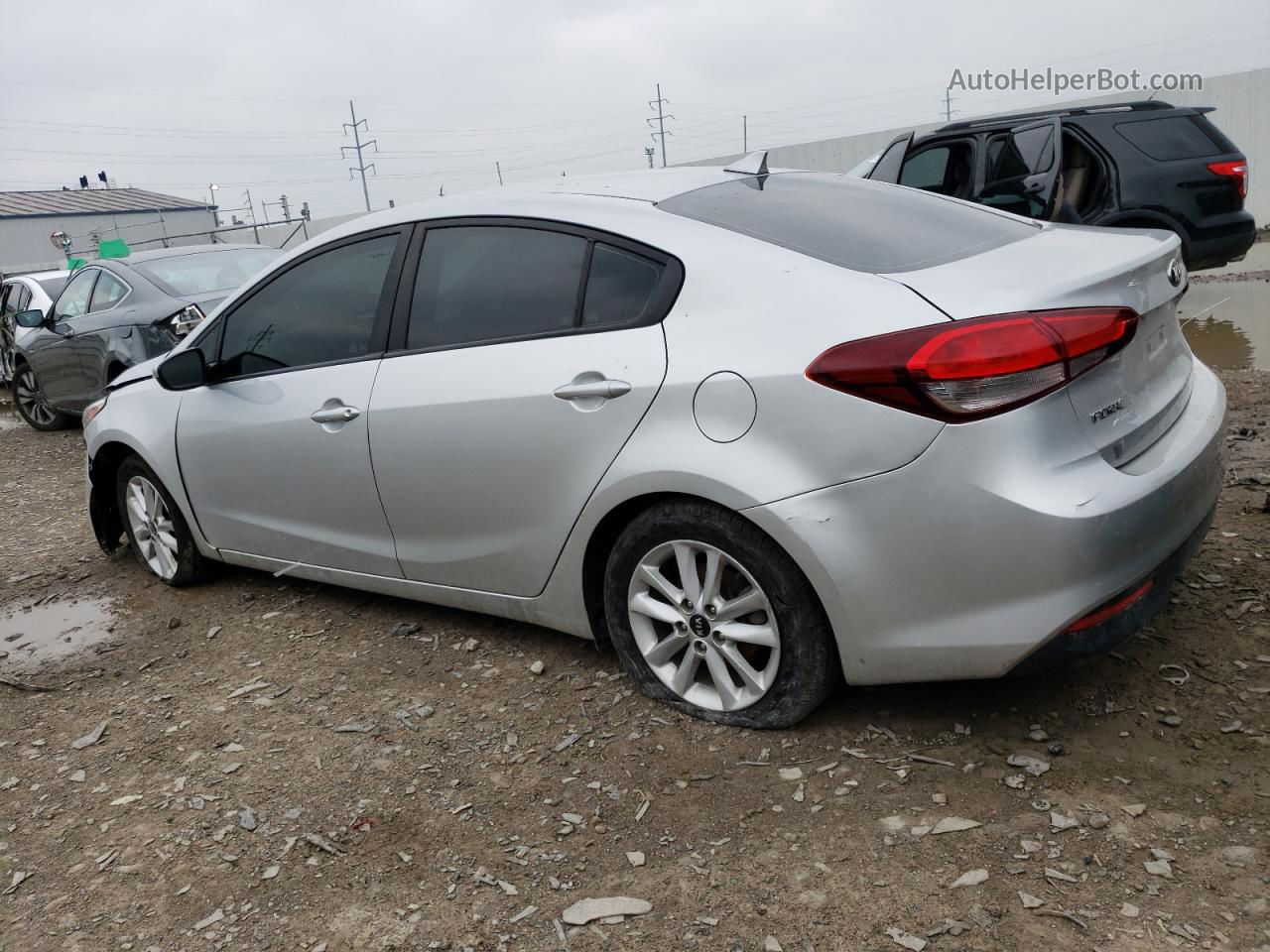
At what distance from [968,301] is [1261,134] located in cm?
2007

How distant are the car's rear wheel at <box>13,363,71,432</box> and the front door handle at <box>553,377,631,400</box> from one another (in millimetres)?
9426

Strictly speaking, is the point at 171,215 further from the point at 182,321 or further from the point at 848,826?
the point at 848,826

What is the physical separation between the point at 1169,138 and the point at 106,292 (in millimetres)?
8591

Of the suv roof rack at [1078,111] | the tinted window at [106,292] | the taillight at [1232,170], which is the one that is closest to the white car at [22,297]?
the tinted window at [106,292]

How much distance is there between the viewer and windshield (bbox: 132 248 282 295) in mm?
8562

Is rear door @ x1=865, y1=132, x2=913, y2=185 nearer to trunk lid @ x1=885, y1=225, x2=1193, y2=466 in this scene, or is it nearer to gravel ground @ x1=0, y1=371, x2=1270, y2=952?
gravel ground @ x1=0, y1=371, x2=1270, y2=952

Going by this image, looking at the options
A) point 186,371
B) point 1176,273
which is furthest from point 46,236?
point 1176,273

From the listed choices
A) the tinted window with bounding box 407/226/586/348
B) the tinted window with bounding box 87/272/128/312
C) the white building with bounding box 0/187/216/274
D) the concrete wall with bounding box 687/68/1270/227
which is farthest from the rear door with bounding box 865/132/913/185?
the white building with bounding box 0/187/216/274

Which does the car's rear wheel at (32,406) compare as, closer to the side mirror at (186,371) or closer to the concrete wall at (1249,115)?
the side mirror at (186,371)

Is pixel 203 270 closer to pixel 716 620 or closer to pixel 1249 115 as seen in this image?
pixel 716 620

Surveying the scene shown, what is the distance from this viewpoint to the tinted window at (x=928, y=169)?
30.0 ft

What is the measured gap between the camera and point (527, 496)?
3.31 metres

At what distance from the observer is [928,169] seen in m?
9.25

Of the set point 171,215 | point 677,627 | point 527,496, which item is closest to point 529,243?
point 527,496
